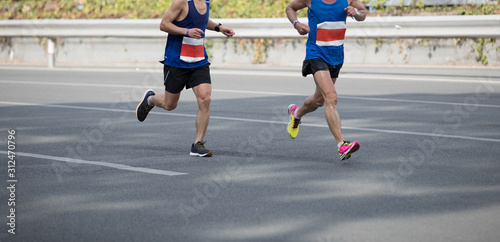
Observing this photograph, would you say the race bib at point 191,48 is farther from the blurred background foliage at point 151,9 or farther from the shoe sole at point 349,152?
the blurred background foliage at point 151,9

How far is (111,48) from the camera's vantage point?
2147cm

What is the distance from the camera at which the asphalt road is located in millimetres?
5000

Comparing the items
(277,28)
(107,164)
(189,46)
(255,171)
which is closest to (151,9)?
(277,28)

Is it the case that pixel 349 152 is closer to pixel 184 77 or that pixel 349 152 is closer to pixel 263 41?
pixel 184 77

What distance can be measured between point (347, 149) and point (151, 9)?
16642mm

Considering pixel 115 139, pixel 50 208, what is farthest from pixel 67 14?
pixel 50 208

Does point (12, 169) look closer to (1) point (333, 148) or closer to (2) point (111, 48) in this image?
(1) point (333, 148)

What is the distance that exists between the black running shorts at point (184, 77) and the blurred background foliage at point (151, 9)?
10.9 m

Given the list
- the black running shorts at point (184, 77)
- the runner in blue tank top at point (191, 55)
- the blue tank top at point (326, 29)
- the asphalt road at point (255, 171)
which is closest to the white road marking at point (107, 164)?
the asphalt road at point (255, 171)

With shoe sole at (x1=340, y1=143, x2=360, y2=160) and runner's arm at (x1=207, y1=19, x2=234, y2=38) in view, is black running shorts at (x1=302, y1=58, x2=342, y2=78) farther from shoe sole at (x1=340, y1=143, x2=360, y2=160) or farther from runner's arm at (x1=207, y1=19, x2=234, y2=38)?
shoe sole at (x1=340, y1=143, x2=360, y2=160)

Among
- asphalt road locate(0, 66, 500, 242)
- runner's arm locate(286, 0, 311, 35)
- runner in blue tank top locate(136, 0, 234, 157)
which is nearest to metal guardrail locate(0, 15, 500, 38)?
asphalt road locate(0, 66, 500, 242)

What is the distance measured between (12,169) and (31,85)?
8844 mm

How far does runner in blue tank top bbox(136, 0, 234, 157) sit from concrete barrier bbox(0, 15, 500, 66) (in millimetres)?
8085

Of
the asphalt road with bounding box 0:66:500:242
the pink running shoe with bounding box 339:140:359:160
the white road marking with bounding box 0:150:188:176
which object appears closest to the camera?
the asphalt road with bounding box 0:66:500:242
